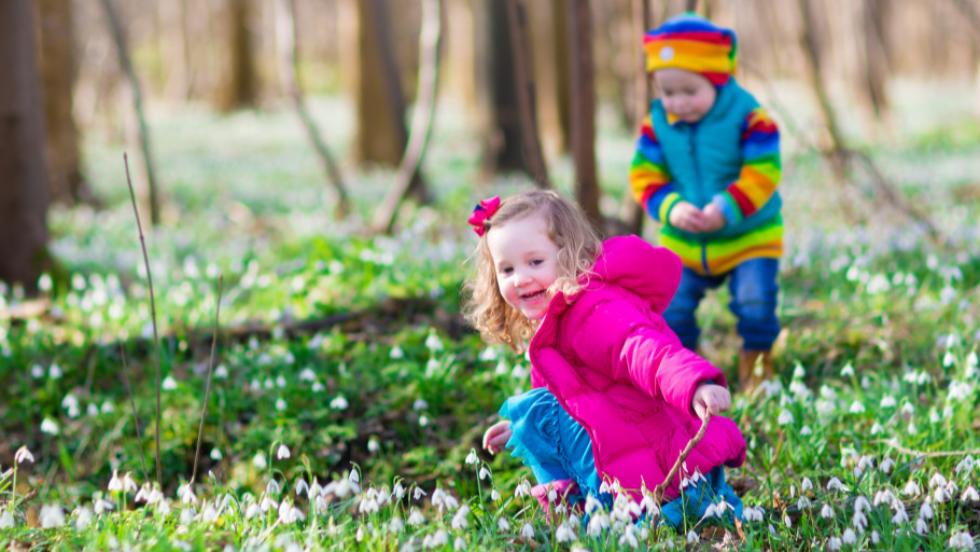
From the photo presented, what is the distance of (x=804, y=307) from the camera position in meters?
6.05

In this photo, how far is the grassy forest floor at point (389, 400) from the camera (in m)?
3.09

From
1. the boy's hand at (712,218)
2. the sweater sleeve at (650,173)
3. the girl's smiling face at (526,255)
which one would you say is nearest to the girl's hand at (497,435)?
the girl's smiling face at (526,255)

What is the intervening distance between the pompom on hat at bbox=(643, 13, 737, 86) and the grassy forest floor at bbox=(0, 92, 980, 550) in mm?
1377

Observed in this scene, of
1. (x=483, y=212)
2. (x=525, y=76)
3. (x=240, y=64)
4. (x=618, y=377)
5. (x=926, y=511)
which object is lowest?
(x=926, y=511)

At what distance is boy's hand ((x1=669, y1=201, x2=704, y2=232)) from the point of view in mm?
4551

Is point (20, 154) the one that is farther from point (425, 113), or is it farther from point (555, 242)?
point (555, 242)

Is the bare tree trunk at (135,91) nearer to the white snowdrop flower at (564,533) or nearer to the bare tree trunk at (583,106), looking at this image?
the bare tree trunk at (583,106)

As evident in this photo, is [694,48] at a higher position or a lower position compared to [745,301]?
higher

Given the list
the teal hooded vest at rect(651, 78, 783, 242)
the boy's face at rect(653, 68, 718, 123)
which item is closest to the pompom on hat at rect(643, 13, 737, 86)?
A: the boy's face at rect(653, 68, 718, 123)

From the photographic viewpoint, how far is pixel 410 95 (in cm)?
3156

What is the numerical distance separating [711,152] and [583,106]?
1710 millimetres

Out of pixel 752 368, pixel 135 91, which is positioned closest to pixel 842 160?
pixel 752 368

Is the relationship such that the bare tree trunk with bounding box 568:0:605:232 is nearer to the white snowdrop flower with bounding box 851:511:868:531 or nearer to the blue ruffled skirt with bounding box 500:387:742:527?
the blue ruffled skirt with bounding box 500:387:742:527

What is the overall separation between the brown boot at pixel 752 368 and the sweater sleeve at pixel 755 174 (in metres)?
0.75
